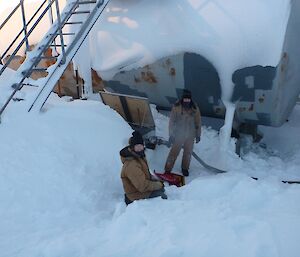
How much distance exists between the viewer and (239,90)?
6223 millimetres

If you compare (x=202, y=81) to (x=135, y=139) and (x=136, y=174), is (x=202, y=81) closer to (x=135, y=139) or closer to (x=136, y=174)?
(x=135, y=139)

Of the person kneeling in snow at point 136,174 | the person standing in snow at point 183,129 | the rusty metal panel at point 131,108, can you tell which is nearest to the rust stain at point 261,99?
the person standing in snow at point 183,129

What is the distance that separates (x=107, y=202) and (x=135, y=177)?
69 centimetres

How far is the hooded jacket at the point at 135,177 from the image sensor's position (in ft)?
14.2

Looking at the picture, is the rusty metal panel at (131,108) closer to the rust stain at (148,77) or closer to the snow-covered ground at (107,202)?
the snow-covered ground at (107,202)

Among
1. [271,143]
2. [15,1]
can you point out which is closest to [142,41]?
[271,143]

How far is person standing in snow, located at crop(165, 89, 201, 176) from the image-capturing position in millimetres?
6230

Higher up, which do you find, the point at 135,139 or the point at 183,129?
the point at 135,139

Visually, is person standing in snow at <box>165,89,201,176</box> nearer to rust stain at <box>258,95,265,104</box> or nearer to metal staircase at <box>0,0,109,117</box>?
rust stain at <box>258,95,265,104</box>

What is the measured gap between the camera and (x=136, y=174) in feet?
14.3

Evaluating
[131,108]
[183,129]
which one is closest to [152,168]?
[183,129]

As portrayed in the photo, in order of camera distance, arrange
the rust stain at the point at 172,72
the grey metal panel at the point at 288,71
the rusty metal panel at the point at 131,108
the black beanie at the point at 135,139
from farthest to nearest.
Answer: the rusty metal panel at the point at 131,108 → the rust stain at the point at 172,72 → the grey metal panel at the point at 288,71 → the black beanie at the point at 135,139

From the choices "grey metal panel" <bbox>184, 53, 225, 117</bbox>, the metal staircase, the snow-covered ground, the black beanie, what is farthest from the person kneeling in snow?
"grey metal panel" <bbox>184, 53, 225, 117</bbox>

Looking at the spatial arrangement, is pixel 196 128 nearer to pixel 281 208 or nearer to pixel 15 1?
pixel 281 208
